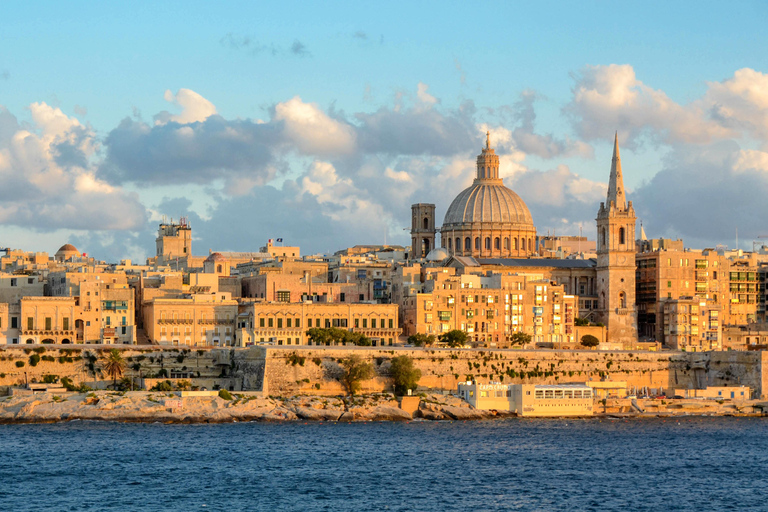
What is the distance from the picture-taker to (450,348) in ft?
279

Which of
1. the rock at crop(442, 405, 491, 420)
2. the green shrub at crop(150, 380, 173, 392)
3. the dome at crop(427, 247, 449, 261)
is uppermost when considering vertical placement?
the dome at crop(427, 247, 449, 261)

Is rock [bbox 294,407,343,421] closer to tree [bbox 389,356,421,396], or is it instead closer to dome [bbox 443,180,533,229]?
tree [bbox 389,356,421,396]

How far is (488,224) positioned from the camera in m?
116

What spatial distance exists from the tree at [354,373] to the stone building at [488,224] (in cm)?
3490

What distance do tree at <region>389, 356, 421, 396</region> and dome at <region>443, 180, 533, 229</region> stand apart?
123ft

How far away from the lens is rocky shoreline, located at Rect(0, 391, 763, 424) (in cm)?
7131

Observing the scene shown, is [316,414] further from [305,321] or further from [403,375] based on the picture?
[305,321]

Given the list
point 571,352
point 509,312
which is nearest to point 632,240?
point 509,312

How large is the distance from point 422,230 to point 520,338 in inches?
1181

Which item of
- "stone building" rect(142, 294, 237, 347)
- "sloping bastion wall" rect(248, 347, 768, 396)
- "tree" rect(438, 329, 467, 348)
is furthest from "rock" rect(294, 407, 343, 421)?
"tree" rect(438, 329, 467, 348)

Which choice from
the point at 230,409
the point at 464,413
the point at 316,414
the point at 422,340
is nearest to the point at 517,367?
the point at 422,340

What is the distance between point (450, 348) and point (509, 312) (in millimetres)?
12579

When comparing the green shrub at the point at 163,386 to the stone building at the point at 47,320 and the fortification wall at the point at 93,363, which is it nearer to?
the fortification wall at the point at 93,363

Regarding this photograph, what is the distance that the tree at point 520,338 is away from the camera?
306 ft
